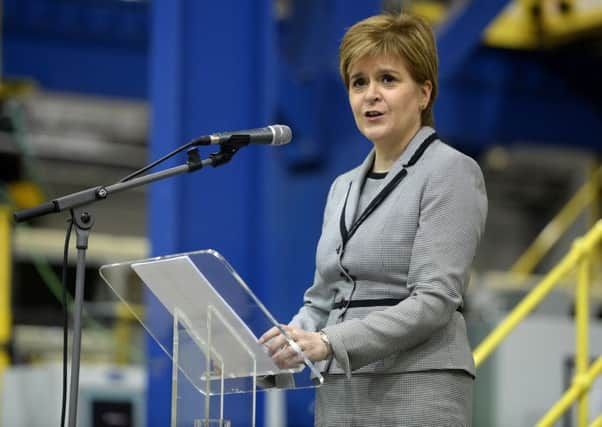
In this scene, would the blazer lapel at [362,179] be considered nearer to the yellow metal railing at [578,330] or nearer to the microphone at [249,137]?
the microphone at [249,137]

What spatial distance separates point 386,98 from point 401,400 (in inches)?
26.3

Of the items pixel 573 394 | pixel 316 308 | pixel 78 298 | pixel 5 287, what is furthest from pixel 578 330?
pixel 5 287

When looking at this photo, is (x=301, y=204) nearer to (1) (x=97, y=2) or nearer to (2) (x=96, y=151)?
(1) (x=97, y=2)

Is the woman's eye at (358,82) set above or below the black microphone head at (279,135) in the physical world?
above

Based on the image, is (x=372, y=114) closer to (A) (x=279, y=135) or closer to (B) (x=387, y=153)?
(B) (x=387, y=153)

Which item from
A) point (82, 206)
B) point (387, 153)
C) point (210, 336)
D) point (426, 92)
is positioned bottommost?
point (210, 336)

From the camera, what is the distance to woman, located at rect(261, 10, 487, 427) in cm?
253

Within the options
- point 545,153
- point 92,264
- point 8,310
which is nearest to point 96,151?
point 92,264

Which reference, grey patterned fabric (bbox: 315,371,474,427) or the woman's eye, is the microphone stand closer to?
the woman's eye

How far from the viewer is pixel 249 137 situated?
278 centimetres

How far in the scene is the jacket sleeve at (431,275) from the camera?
2.51 meters

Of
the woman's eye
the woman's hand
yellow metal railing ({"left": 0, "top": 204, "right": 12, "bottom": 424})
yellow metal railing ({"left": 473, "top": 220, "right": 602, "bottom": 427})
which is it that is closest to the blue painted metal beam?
yellow metal railing ({"left": 473, "top": 220, "right": 602, "bottom": 427})

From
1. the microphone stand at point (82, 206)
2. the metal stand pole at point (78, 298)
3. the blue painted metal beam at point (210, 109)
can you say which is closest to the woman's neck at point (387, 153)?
the microphone stand at point (82, 206)

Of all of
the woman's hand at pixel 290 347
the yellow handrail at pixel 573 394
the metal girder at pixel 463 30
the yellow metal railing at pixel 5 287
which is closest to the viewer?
the woman's hand at pixel 290 347
